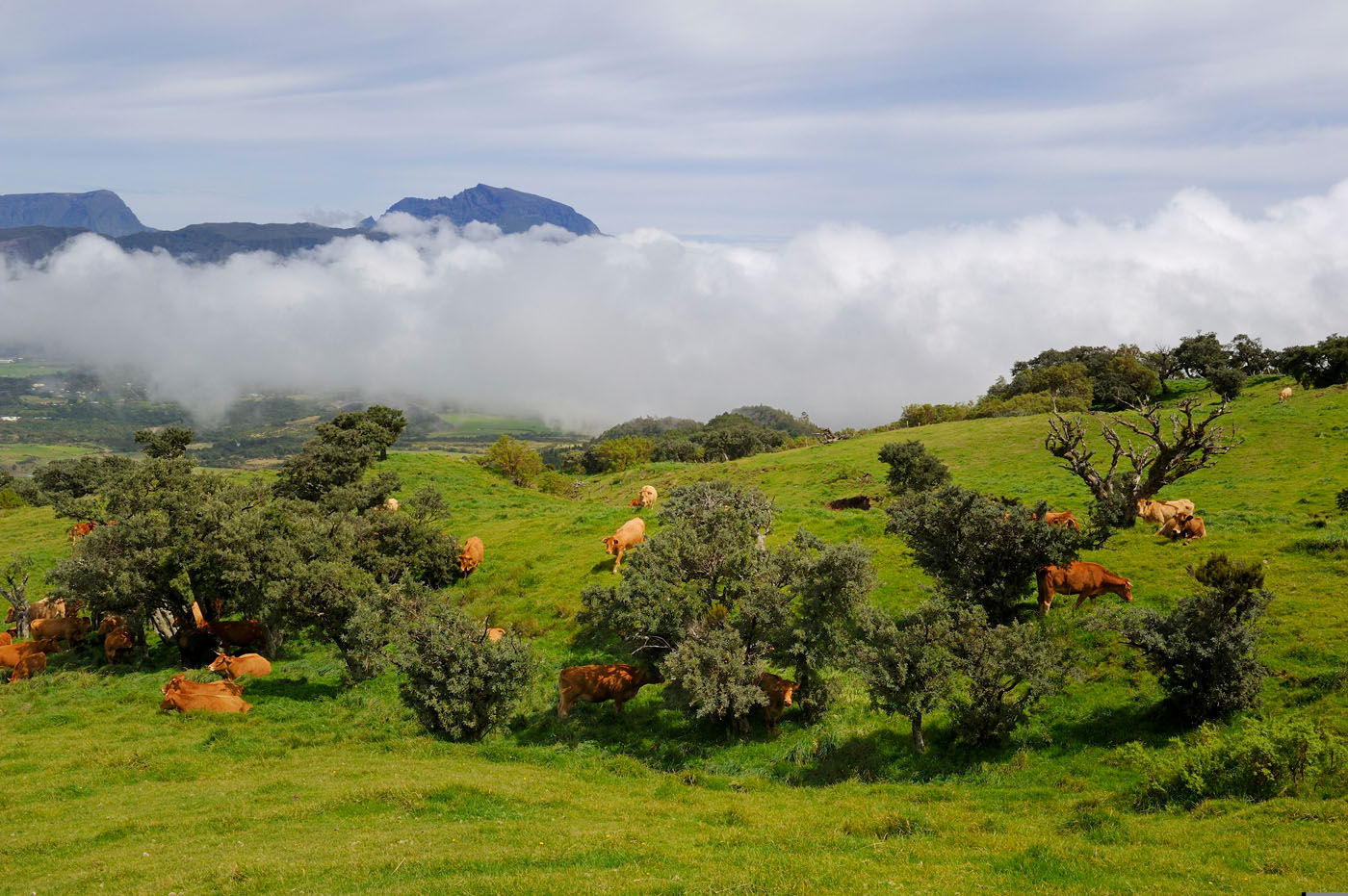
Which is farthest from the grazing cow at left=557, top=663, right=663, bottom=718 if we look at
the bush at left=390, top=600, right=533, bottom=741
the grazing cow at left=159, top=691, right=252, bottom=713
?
the grazing cow at left=159, top=691, right=252, bottom=713

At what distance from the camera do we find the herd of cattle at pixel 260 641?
21812 millimetres

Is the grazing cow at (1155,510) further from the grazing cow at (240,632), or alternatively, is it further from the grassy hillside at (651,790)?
the grazing cow at (240,632)

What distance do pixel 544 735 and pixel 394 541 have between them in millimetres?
14941

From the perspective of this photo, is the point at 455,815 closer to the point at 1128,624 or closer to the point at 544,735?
the point at 544,735

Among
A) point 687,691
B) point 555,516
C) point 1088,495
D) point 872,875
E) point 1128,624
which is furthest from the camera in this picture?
point 555,516

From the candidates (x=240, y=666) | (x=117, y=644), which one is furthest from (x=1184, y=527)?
(x=117, y=644)

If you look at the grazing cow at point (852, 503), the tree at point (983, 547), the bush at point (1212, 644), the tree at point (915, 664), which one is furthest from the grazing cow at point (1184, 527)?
Result: the grazing cow at point (852, 503)

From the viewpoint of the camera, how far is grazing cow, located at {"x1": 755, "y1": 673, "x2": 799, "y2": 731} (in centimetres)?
1958

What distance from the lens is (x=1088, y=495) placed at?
122ft

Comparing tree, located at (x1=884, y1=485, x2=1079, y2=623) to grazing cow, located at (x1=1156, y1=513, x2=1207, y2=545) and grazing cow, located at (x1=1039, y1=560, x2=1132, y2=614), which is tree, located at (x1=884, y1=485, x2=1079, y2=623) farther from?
grazing cow, located at (x1=1156, y1=513, x2=1207, y2=545)

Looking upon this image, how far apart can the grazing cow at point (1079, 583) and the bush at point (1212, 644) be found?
15.8 feet

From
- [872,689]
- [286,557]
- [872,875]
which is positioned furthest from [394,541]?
[872,875]

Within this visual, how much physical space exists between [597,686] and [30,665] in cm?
2238

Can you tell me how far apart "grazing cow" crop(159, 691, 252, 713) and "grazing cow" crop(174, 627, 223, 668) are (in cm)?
534
